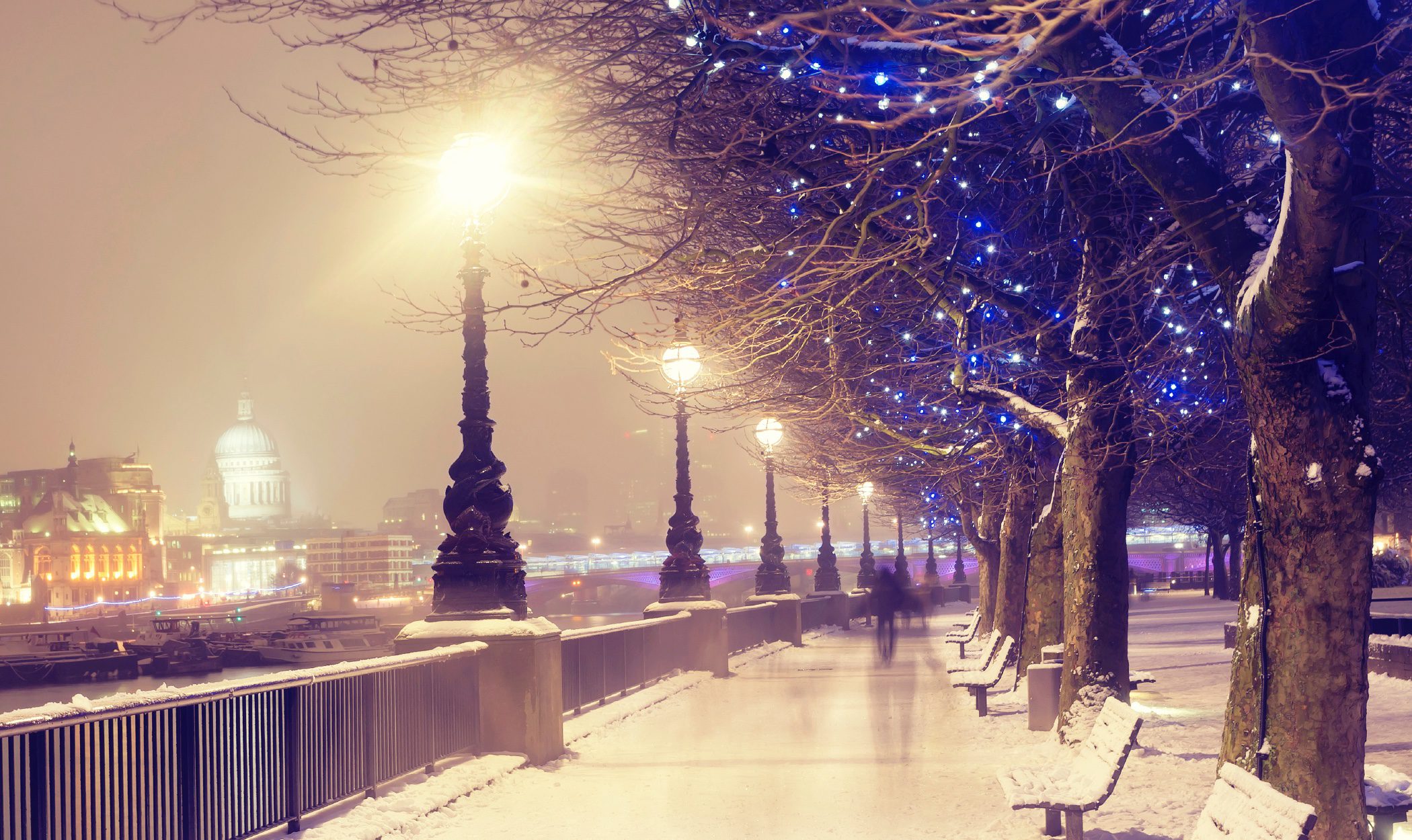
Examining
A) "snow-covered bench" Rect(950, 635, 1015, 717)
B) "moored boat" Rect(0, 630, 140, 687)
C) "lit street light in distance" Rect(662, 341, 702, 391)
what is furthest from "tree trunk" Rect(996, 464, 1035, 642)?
"moored boat" Rect(0, 630, 140, 687)

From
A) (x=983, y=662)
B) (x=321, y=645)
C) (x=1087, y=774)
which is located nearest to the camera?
(x=1087, y=774)

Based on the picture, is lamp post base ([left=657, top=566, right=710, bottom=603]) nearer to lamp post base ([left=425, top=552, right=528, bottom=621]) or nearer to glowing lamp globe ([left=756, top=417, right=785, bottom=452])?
glowing lamp globe ([left=756, top=417, right=785, bottom=452])

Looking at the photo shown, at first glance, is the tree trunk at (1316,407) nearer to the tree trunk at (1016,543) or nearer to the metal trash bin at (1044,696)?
the metal trash bin at (1044,696)

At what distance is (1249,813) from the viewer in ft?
21.6

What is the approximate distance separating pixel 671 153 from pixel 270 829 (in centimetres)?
580

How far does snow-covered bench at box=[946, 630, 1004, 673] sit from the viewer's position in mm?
17969

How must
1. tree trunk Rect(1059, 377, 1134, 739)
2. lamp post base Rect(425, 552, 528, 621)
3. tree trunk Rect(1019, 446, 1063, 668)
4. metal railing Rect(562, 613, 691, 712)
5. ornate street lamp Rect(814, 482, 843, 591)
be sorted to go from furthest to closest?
ornate street lamp Rect(814, 482, 843, 591) → tree trunk Rect(1019, 446, 1063, 668) → metal railing Rect(562, 613, 691, 712) → lamp post base Rect(425, 552, 528, 621) → tree trunk Rect(1059, 377, 1134, 739)

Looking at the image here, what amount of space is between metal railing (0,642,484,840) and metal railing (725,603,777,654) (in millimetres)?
17157

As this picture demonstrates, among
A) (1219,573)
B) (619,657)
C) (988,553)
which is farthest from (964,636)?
(1219,573)

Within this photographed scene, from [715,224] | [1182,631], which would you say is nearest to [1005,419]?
[715,224]

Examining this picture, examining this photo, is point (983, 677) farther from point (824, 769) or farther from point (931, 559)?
point (931, 559)

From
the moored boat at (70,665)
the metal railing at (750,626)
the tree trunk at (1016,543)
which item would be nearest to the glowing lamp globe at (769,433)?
the metal railing at (750,626)

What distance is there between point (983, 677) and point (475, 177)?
8783 millimetres

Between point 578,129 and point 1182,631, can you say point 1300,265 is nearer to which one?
point 578,129
